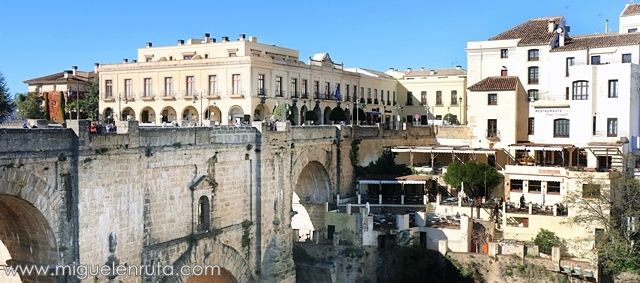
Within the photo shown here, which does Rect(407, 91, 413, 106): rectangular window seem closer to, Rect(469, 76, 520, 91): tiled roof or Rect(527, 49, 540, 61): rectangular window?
Rect(469, 76, 520, 91): tiled roof

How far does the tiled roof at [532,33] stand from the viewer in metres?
40.1

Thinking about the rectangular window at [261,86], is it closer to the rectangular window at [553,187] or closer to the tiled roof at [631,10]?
the rectangular window at [553,187]

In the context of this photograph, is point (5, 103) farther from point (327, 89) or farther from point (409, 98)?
point (409, 98)

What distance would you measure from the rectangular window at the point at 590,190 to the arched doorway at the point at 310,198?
12.7 metres

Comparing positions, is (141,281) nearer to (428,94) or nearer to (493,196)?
(493,196)

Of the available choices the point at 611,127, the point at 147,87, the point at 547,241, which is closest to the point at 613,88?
the point at 611,127

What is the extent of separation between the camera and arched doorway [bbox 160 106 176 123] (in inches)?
1763

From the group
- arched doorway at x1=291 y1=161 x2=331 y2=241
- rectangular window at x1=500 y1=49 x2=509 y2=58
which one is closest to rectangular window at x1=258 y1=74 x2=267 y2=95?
arched doorway at x1=291 y1=161 x2=331 y2=241

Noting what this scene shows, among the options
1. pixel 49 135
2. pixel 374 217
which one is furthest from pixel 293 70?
pixel 49 135

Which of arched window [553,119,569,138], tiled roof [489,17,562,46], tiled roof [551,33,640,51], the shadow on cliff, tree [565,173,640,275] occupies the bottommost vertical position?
the shadow on cliff

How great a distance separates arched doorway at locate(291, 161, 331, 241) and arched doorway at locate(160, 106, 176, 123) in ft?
47.9

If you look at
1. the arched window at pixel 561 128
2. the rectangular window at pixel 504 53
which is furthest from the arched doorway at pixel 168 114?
the arched window at pixel 561 128

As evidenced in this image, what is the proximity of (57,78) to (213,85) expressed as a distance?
17.5m

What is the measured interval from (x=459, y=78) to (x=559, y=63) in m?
18.8
